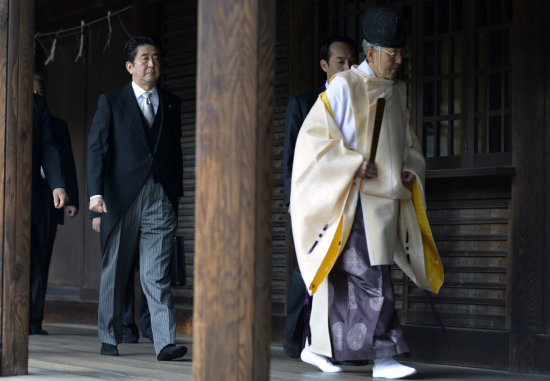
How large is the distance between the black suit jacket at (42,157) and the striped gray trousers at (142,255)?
27.5 inches

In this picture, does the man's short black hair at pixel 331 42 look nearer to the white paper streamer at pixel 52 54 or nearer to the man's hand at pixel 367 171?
the man's hand at pixel 367 171

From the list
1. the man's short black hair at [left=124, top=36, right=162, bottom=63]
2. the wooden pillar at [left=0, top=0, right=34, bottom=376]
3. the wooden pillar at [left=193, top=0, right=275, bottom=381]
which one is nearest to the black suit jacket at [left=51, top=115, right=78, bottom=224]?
the man's short black hair at [left=124, top=36, right=162, bottom=63]

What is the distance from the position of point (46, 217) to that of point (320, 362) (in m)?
2.93

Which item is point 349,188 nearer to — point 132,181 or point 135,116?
point 132,181

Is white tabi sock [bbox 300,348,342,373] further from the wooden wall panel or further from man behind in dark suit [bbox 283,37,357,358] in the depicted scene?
the wooden wall panel

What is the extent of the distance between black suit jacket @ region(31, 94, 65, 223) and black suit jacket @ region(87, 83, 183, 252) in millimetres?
575

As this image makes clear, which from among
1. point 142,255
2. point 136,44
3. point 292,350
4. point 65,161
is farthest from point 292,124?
point 65,161

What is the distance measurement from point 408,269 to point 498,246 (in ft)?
2.31

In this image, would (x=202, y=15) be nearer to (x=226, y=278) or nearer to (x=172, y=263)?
(x=226, y=278)

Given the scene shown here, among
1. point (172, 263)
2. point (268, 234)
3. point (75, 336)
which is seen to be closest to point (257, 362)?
point (268, 234)

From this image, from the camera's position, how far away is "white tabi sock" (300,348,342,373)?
509 cm

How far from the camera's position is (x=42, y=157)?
652 centimetres

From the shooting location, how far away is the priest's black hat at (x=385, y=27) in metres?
4.89

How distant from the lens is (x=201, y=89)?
3.25 meters
